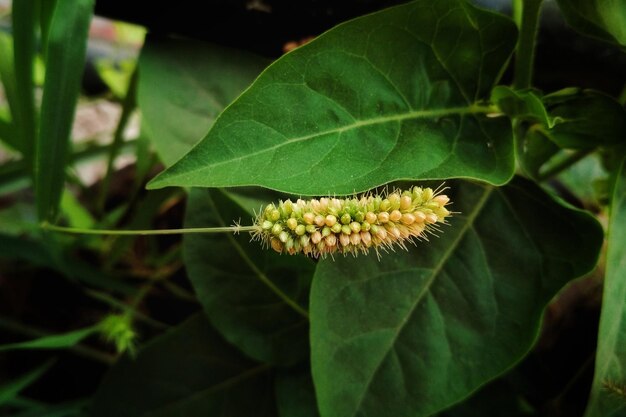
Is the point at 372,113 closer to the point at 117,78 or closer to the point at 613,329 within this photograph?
the point at 613,329

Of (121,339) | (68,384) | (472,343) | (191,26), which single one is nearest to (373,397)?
(472,343)

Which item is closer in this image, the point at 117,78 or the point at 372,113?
the point at 372,113

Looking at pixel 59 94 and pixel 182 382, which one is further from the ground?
pixel 59 94

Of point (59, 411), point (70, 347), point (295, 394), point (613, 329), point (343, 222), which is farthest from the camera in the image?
point (70, 347)

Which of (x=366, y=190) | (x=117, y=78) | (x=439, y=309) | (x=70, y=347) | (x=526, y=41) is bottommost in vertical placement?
(x=70, y=347)

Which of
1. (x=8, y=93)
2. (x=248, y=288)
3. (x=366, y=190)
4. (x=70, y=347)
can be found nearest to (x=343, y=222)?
(x=366, y=190)

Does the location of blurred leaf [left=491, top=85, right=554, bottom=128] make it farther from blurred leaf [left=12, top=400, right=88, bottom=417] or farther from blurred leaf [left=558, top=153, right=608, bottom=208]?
blurred leaf [left=12, top=400, right=88, bottom=417]
